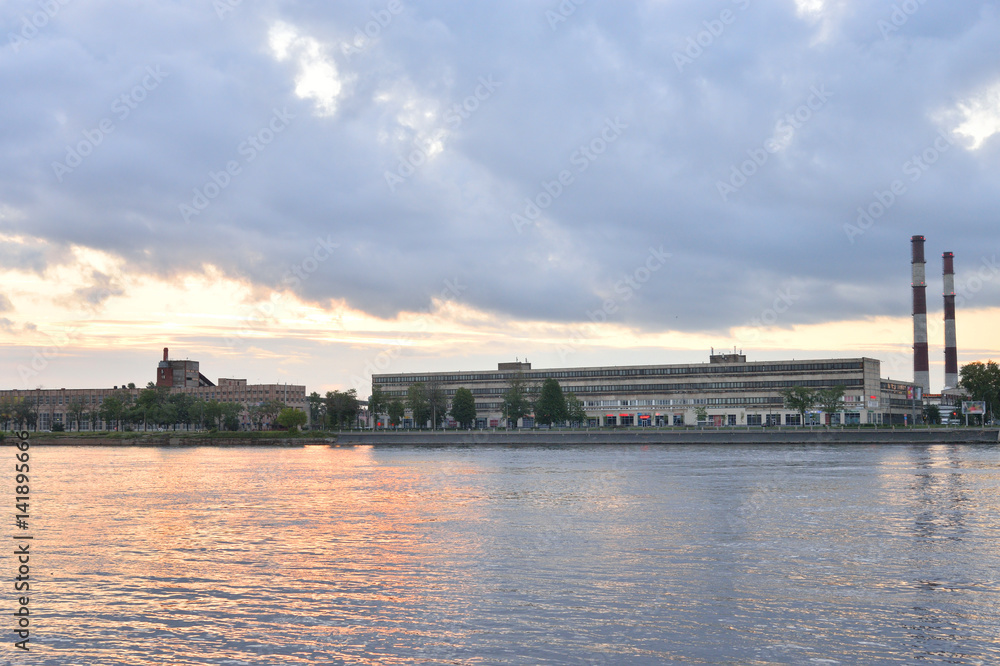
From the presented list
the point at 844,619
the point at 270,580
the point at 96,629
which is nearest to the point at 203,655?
the point at 96,629

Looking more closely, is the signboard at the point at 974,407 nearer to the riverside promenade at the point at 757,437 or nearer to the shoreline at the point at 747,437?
the shoreline at the point at 747,437

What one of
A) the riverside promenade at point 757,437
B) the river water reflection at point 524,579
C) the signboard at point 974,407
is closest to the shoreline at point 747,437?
the riverside promenade at point 757,437

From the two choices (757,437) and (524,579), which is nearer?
(524,579)

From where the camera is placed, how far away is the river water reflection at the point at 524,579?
21.4 metres

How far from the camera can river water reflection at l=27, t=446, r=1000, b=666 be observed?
21.4m

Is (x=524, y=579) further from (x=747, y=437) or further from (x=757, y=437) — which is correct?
(x=757, y=437)

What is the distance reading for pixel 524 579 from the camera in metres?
29.7

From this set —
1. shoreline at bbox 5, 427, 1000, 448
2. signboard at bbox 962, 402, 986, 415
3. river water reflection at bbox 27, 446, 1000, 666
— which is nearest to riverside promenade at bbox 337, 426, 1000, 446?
shoreline at bbox 5, 427, 1000, 448

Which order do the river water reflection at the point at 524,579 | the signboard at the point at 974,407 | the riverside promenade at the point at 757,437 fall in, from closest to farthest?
1. the river water reflection at the point at 524,579
2. the riverside promenade at the point at 757,437
3. the signboard at the point at 974,407

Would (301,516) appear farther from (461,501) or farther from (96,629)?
(96,629)

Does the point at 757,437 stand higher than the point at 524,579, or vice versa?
the point at 524,579

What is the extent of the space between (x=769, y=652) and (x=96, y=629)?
1694 cm

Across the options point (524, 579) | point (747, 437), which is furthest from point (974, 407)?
point (524, 579)

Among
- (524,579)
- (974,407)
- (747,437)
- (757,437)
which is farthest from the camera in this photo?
(974,407)
